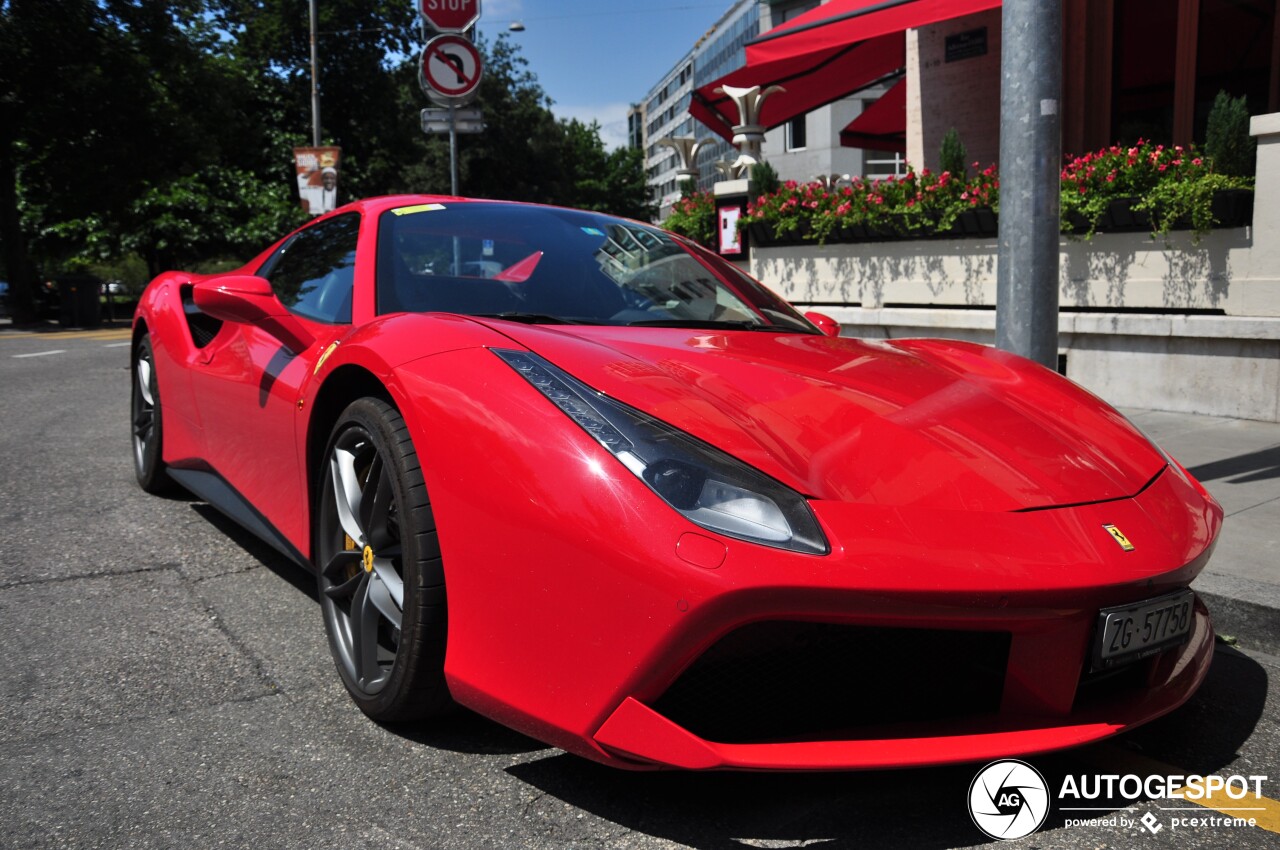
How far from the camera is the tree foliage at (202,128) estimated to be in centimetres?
2086

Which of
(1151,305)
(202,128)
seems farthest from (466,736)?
(202,128)

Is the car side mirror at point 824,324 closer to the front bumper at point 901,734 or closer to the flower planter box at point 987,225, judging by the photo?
the front bumper at point 901,734

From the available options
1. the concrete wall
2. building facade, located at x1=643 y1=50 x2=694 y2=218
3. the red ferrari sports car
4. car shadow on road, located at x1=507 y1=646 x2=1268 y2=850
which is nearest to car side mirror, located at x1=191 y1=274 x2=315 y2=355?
the red ferrari sports car

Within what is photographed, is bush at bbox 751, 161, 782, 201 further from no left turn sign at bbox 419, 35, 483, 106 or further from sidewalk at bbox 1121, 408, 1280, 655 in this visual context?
sidewalk at bbox 1121, 408, 1280, 655

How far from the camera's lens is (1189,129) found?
29.6 feet

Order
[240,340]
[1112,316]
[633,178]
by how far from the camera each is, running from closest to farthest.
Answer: [240,340] < [1112,316] < [633,178]

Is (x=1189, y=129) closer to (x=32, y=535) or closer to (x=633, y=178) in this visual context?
(x=32, y=535)

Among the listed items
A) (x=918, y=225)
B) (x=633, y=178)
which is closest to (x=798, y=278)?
(x=918, y=225)

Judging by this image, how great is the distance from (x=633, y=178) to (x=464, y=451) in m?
81.7

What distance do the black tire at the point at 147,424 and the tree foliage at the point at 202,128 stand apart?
62.1 feet

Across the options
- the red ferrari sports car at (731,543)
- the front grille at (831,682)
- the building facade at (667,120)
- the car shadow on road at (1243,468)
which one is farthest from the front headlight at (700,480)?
the building facade at (667,120)

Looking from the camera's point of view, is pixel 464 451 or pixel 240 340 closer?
pixel 464 451

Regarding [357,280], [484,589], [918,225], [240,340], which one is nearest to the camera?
[484,589]

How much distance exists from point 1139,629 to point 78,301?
74.7 ft
